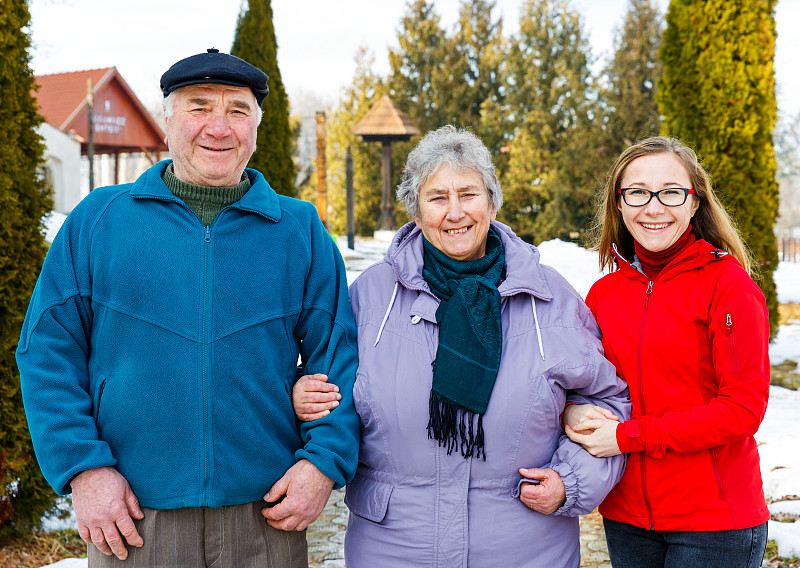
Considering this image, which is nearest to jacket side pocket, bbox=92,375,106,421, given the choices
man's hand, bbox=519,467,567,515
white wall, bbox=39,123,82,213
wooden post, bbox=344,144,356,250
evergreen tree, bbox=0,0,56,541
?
man's hand, bbox=519,467,567,515

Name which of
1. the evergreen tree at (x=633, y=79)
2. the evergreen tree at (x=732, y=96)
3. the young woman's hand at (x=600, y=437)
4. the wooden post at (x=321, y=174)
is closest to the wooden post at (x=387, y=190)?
the wooden post at (x=321, y=174)

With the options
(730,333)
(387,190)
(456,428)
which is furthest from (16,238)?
(387,190)

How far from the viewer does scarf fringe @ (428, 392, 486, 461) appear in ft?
6.61

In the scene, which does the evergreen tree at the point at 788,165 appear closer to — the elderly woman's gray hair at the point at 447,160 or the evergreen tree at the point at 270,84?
the evergreen tree at the point at 270,84

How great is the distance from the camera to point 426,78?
1970 centimetres

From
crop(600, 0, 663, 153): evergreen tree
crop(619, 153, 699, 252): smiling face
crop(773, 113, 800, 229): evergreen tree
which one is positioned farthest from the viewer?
crop(773, 113, 800, 229): evergreen tree

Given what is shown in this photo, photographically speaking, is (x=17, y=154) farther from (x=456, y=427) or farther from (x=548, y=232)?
(x=548, y=232)

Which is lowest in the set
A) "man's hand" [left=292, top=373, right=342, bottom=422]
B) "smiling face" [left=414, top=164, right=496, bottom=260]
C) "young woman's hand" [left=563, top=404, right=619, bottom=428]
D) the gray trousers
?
the gray trousers

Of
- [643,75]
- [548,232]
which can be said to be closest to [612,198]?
[548,232]

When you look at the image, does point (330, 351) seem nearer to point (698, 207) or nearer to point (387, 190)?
point (698, 207)

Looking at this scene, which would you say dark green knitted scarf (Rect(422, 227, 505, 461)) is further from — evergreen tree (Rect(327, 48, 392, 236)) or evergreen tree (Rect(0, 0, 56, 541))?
evergreen tree (Rect(327, 48, 392, 236))

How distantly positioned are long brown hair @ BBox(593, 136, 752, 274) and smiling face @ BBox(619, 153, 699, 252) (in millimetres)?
27

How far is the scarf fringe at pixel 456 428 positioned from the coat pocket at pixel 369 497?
237 millimetres

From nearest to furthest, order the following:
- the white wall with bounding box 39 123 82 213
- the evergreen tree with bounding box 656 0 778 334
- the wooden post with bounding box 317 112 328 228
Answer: the evergreen tree with bounding box 656 0 778 334, the wooden post with bounding box 317 112 328 228, the white wall with bounding box 39 123 82 213
